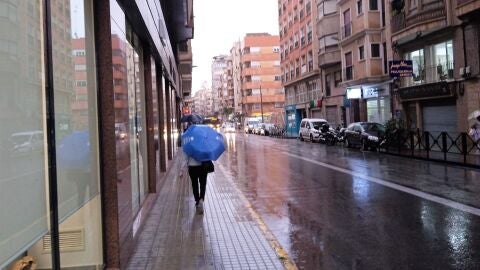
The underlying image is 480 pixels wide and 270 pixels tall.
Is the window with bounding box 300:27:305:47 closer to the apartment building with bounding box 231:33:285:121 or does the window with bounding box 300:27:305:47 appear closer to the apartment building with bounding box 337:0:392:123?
the apartment building with bounding box 337:0:392:123

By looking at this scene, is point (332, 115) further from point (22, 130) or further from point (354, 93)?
point (22, 130)

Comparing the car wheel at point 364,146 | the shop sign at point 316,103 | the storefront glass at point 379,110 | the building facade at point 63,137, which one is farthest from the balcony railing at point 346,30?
the building facade at point 63,137

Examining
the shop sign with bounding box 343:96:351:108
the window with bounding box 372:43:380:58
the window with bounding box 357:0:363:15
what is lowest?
the shop sign with bounding box 343:96:351:108

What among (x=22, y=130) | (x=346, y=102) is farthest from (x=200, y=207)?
(x=346, y=102)

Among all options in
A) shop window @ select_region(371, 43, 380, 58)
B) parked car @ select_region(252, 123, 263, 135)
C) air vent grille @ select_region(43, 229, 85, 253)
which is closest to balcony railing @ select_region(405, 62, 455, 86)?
shop window @ select_region(371, 43, 380, 58)

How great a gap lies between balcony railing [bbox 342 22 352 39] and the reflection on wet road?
2215cm

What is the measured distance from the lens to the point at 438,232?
751cm

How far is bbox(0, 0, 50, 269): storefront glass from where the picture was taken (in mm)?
2809

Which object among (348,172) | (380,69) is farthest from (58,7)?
(380,69)

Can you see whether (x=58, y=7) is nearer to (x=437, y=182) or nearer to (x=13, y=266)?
(x=13, y=266)

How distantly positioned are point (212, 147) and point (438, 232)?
399 cm

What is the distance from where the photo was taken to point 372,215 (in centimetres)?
899

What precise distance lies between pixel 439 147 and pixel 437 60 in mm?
4987

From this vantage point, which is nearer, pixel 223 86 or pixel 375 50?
pixel 375 50
